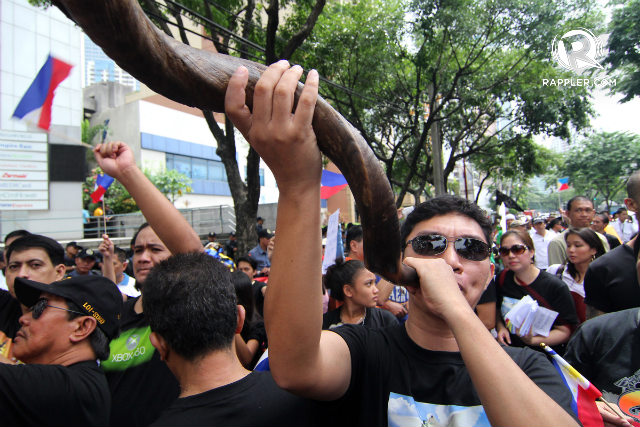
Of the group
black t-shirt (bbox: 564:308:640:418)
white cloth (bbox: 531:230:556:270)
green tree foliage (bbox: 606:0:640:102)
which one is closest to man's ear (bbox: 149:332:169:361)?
black t-shirt (bbox: 564:308:640:418)

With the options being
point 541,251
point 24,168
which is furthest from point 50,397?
point 24,168

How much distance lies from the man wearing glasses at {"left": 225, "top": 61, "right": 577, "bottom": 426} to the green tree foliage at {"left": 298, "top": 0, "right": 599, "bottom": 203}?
860cm

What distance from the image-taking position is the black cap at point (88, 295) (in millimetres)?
2045

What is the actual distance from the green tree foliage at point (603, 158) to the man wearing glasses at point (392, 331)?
3062 centimetres

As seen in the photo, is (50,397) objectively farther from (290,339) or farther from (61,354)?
(290,339)

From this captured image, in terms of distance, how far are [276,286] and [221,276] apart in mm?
818

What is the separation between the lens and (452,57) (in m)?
13.6

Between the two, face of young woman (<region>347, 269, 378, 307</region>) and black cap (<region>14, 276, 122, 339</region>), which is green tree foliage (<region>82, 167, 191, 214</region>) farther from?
black cap (<region>14, 276, 122, 339</region>)

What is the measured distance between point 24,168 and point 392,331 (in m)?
10.7

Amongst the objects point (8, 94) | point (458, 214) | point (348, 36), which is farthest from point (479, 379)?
point (8, 94)

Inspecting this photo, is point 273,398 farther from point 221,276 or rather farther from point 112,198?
point 112,198

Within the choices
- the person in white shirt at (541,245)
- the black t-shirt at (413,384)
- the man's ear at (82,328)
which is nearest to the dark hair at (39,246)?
the man's ear at (82,328)

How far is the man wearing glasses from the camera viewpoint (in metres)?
0.89

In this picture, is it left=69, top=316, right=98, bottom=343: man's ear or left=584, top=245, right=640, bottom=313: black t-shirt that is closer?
left=69, top=316, right=98, bottom=343: man's ear
